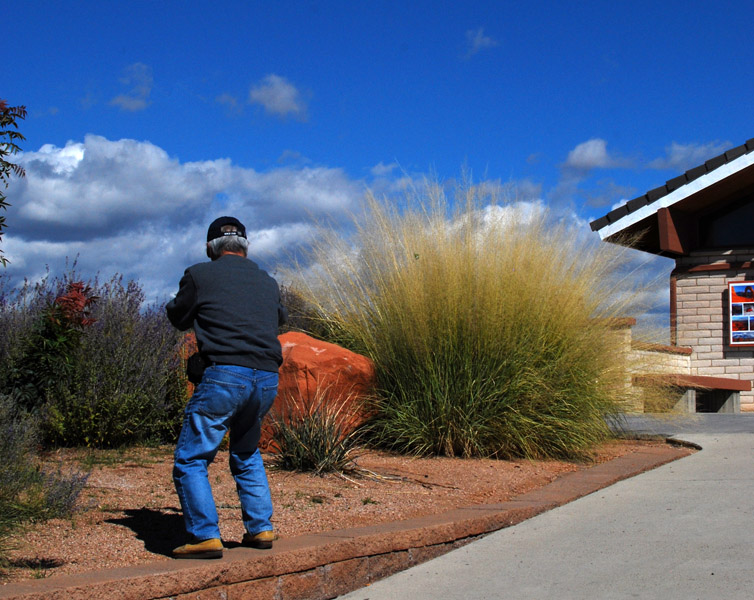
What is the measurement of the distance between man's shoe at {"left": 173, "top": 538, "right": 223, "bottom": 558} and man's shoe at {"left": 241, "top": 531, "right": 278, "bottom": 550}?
20 cm

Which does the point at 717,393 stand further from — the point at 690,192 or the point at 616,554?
the point at 616,554

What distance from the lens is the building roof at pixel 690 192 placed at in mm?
11531

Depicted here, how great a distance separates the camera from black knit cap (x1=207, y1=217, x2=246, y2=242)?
377 centimetres

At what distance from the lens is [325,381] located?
638 centimetres

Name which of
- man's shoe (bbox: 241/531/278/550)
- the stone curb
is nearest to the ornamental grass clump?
the stone curb

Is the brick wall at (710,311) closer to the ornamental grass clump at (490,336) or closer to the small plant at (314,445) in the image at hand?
the ornamental grass clump at (490,336)

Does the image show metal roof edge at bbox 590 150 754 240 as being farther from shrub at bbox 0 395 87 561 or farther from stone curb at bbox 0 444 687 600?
shrub at bbox 0 395 87 561

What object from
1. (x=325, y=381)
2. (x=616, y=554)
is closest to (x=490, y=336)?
(x=325, y=381)

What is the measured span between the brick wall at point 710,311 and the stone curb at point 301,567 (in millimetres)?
8473

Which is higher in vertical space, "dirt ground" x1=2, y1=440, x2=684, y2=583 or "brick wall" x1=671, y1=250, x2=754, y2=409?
"brick wall" x1=671, y1=250, x2=754, y2=409

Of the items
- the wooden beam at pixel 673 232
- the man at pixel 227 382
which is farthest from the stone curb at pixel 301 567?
the wooden beam at pixel 673 232

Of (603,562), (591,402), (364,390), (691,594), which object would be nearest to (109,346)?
(364,390)

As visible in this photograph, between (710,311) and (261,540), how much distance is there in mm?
10315

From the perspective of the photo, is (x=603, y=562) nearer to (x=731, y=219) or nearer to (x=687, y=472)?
(x=687, y=472)
